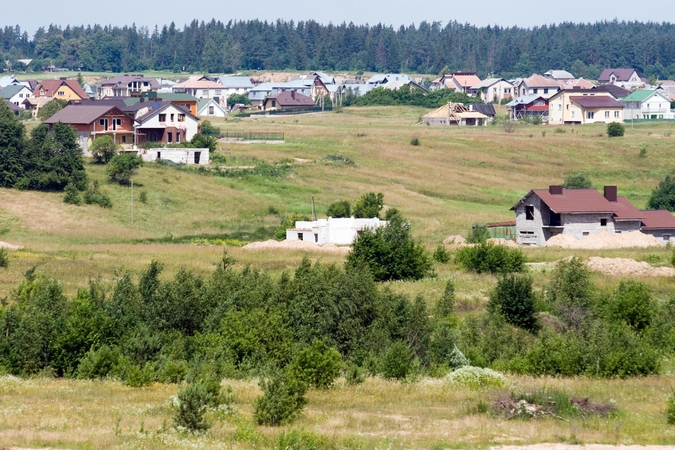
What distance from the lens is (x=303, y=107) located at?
474ft

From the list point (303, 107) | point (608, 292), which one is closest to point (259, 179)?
point (608, 292)

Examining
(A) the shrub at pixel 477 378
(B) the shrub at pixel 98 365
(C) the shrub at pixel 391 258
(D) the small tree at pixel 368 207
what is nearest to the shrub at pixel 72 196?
(D) the small tree at pixel 368 207

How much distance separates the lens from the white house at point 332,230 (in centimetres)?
5662

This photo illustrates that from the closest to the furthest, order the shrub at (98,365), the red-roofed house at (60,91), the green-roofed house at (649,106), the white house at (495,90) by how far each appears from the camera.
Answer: the shrub at (98,365) < the green-roofed house at (649,106) < the red-roofed house at (60,91) < the white house at (495,90)

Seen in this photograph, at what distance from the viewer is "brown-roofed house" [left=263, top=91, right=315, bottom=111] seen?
14288 centimetres

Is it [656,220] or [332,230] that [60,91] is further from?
[656,220]

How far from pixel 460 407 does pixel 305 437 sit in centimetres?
519

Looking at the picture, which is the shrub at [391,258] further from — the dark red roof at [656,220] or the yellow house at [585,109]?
the yellow house at [585,109]

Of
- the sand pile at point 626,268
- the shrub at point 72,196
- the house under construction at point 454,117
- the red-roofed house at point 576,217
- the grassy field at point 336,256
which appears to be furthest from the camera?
the house under construction at point 454,117

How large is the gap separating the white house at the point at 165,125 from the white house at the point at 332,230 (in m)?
29.5

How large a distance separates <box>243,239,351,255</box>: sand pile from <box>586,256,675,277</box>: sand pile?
40.0 feet

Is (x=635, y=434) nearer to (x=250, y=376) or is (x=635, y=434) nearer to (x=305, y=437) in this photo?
(x=305, y=437)

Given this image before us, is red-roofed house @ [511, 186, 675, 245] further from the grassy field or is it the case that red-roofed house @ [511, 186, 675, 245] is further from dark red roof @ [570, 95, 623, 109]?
dark red roof @ [570, 95, 623, 109]

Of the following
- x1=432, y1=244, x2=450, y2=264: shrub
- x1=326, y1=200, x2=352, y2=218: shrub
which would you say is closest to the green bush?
x1=432, y1=244, x2=450, y2=264: shrub
